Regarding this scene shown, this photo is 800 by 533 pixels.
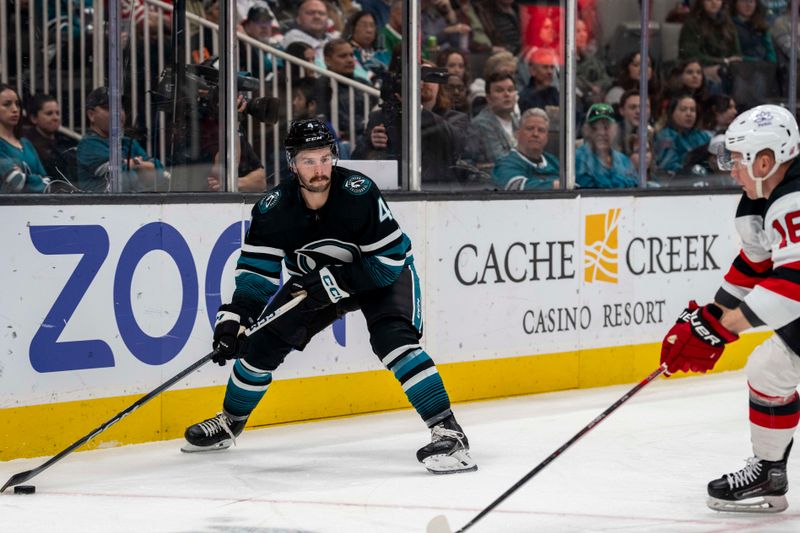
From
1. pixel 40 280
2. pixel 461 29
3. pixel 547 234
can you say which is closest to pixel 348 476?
pixel 40 280

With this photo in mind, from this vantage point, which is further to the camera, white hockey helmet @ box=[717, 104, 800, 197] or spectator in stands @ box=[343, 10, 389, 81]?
spectator in stands @ box=[343, 10, 389, 81]

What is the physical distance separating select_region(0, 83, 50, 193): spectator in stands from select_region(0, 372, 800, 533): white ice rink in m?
0.88

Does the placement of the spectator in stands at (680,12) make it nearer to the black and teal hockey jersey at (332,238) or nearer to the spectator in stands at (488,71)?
the spectator in stands at (488,71)

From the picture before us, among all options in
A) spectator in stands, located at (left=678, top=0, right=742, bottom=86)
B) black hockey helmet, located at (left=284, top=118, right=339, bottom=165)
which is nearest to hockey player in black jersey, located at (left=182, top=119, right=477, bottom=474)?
black hockey helmet, located at (left=284, top=118, right=339, bottom=165)

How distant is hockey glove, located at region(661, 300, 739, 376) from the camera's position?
11.2 ft

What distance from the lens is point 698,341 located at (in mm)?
3453

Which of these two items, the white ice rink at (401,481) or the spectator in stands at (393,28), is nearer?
the white ice rink at (401,481)

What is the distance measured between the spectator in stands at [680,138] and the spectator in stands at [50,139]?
2.99 m

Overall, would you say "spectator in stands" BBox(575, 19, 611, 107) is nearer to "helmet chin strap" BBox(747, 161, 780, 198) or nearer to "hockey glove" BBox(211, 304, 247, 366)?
"hockey glove" BBox(211, 304, 247, 366)

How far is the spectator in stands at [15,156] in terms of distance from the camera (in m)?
4.36

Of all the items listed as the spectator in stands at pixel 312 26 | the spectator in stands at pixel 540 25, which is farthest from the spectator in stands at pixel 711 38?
the spectator in stands at pixel 312 26

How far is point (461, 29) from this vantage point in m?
5.81

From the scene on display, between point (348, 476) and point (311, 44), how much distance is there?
2019 mm

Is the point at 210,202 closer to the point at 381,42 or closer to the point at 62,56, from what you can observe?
the point at 62,56
